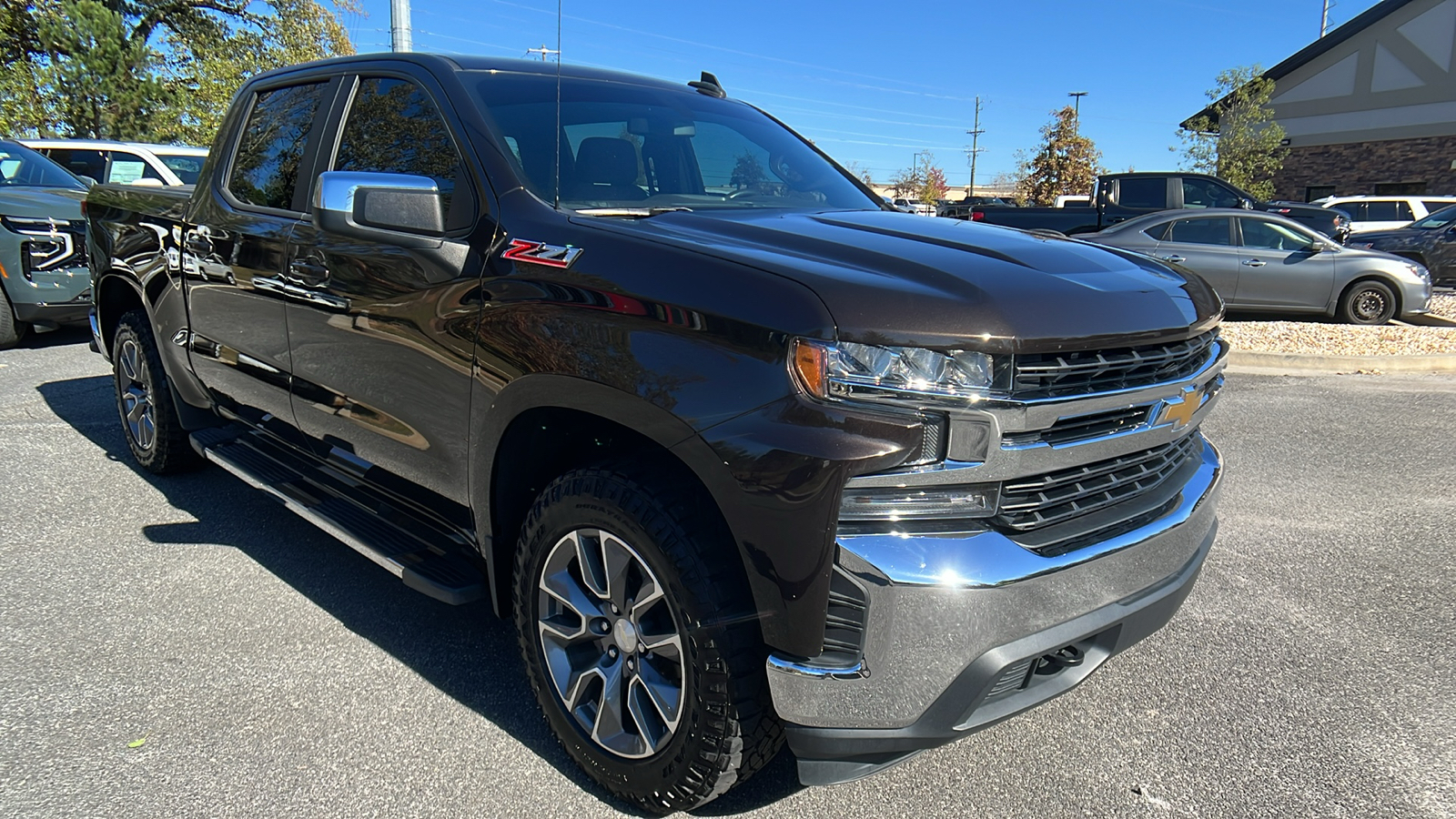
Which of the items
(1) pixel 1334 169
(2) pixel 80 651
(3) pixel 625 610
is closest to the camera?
(3) pixel 625 610

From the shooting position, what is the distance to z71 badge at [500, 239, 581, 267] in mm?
2418

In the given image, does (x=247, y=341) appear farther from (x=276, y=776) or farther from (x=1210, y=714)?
(x=1210, y=714)

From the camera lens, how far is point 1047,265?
236 cm

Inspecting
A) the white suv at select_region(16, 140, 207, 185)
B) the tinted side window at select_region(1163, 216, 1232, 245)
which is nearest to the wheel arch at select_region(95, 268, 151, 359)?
the white suv at select_region(16, 140, 207, 185)

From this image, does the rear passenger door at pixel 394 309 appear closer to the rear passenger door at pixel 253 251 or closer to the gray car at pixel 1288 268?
the rear passenger door at pixel 253 251

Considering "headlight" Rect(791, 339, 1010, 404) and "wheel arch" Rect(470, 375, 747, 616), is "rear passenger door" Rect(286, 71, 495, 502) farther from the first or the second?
"headlight" Rect(791, 339, 1010, 404)

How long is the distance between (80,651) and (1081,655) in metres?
3.21

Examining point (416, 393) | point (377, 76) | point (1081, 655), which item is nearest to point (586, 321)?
point (416, 393)

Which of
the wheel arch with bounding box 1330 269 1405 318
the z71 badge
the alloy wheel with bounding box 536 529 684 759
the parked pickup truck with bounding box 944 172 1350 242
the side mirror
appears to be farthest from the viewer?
the parked pickup truck with bounding box 944 172 1350 242

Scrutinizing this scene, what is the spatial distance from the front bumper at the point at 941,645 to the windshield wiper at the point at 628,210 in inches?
50.4

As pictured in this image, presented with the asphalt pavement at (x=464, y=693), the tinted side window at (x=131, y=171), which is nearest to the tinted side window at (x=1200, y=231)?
the asphalt pavement at (x=464, y=693)

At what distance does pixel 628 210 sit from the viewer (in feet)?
9.11

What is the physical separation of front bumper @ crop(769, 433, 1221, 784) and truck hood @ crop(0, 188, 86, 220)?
28.3 ft

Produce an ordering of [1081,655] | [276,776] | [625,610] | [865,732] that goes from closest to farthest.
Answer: [865,732], [1081,655], [625,610], [276,776]
